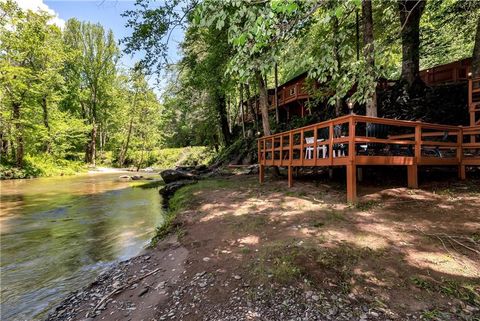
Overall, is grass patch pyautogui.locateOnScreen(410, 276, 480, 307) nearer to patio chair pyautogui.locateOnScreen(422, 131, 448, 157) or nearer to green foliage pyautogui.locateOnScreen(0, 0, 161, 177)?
patio chair pyautogui.locateOnScreen(422, 131, 448, 157)

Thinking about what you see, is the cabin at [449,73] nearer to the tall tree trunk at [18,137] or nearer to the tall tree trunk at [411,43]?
the tall tree trunk at [411,43]

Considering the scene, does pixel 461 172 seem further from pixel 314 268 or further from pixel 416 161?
pixel 314 268

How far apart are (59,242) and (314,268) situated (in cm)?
597

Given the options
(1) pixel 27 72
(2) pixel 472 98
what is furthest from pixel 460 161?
(1) pixel 27 72

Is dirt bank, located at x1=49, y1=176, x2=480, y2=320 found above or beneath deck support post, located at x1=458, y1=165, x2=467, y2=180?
beneath

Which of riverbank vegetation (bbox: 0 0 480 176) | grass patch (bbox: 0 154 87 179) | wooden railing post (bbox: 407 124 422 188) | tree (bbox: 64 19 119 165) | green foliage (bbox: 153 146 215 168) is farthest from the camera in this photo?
tree (bbox: 64 19 119 165)

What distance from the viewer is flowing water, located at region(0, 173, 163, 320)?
3.95 meters

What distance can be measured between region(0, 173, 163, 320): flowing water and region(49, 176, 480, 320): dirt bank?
26.2 inches

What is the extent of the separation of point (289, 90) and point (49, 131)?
21300mm

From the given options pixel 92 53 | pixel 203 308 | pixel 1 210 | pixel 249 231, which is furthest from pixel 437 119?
pixel 92 53

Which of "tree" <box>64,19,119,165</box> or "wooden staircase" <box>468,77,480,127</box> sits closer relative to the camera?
"wooden staircase" <box>468,77,480,127</box>

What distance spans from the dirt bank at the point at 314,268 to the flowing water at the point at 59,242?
66cm

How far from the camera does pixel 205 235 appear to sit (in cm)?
507

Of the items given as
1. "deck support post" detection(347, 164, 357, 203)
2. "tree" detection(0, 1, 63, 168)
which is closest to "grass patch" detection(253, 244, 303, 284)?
"deck support post" detection(347, 164, 357, 203)
